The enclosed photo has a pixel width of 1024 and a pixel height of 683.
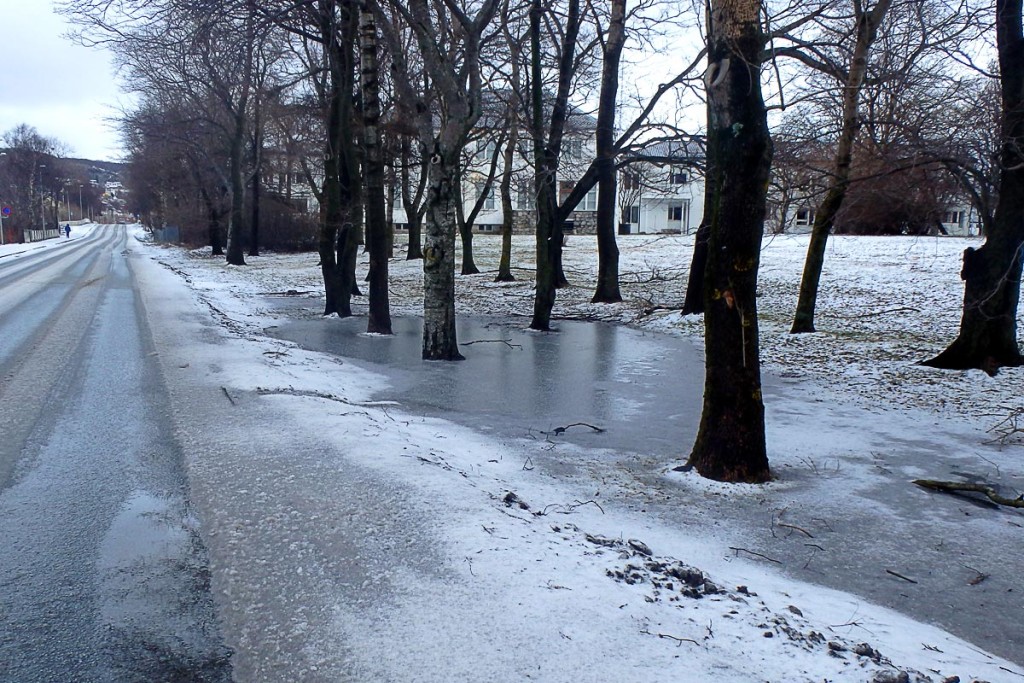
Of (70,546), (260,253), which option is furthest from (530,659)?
(260,253)

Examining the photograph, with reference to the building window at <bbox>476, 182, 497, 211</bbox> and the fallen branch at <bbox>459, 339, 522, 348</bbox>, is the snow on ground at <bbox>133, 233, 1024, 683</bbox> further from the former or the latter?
the building window at <bbox>476, 182, 497, 211</bbox>

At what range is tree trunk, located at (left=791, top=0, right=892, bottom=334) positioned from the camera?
12766 millimetres

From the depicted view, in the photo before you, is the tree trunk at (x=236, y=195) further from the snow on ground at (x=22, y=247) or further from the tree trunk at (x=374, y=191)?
the tree trunk at (x=374, y=191)

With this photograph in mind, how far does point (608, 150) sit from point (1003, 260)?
30.1 feet

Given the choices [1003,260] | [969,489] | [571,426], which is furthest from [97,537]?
[1003,260]

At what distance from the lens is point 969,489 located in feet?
21.8

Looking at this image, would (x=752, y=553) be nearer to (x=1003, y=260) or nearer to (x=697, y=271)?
(x=1003, y=260)

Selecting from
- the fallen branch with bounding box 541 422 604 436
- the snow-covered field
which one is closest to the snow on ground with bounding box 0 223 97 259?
the fallen branch with bounding box 541 422 604 436

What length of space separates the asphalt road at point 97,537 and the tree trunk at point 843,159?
32.0ft

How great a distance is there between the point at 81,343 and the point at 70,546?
9.12 meters

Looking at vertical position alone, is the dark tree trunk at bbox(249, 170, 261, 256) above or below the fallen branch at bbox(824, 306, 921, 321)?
above

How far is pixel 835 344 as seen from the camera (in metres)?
14.3

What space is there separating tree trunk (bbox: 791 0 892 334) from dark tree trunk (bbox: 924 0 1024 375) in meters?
1.90

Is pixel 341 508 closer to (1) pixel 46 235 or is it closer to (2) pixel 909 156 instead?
(2) pixel 909 156
